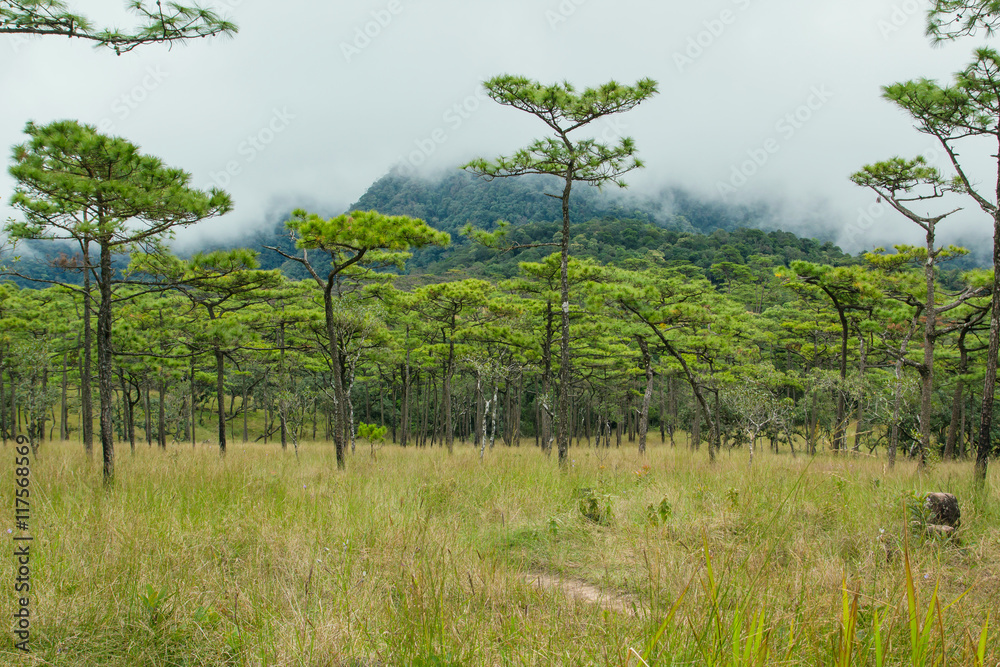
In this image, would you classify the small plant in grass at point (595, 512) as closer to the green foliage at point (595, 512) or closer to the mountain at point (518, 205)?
the green foliage at point (595, 512)

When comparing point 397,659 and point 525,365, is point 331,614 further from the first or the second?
point 525,365

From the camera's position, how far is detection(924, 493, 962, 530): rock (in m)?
4.67

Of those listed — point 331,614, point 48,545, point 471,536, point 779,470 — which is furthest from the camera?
point 779,470

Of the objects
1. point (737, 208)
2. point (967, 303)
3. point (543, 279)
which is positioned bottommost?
point (967, 303)

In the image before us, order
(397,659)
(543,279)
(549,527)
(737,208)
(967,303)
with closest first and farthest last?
(397,659) < (549,527) < (967,303) < (543,279) < (737,208)

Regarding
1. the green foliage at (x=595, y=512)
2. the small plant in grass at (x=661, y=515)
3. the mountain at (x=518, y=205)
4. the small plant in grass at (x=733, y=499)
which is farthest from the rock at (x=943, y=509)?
the mountain at (x=518, y=205)

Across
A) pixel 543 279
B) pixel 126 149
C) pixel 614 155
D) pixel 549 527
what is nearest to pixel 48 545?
pixel 549 527

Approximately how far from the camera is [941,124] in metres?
8.10

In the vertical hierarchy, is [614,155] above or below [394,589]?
above

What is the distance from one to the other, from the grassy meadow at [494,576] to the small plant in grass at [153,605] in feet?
0.04

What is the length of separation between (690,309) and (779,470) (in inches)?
219

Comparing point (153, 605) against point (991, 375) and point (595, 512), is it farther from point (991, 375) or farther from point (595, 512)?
point (991, 375)

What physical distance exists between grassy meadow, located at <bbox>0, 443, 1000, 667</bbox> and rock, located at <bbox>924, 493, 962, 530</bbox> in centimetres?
18

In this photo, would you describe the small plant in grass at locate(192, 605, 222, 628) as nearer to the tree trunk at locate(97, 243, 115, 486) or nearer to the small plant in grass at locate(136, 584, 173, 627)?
the small plant in grass at locate(136, 584, 173, 627)
